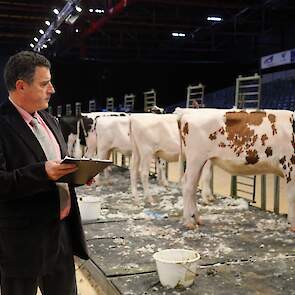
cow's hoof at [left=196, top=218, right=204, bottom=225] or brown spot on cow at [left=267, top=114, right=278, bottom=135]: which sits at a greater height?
brown spot on cow at [left=267, top=114, right=278, bottom=135]

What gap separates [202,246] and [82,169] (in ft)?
7.65

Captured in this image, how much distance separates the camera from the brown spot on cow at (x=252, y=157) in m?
4.45

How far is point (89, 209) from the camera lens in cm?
491

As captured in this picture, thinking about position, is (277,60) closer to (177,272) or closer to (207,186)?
(207,186)

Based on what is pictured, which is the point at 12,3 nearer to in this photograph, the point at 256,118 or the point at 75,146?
the point at 75,146

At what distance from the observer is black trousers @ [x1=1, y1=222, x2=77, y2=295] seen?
1917 mm

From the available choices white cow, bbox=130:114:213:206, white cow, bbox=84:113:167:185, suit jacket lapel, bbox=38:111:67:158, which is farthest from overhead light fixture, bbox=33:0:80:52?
suit jacket lapel, bbox=38:111:67:158

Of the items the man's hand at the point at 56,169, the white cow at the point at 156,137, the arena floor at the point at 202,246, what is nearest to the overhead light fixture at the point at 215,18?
the white cow at the point at 156,137

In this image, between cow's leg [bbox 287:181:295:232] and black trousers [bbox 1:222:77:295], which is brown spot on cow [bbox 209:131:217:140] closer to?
cow's leg [bbox 287:181:295:232]

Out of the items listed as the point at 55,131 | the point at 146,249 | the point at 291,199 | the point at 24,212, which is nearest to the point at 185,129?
the point at 291,199

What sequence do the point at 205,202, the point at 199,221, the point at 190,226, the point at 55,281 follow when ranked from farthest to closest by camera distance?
the point at 205,202 < the point at 199,221 < the point at 190,226 < the point at 55,281

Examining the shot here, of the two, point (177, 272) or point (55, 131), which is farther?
point (177, 272)

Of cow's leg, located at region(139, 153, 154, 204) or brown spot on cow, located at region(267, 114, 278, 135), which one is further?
cow's leg, located at region(139, 153, 154, 204)

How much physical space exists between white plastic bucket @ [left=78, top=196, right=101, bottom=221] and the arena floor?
3.1 inches
